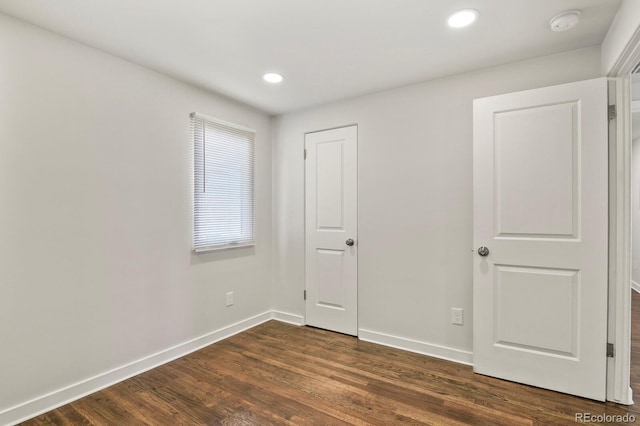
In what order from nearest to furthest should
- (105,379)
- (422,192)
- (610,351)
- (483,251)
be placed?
(610,351) < (105,379) < (483,251) < (422,192)

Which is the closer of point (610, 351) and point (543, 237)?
point (610, 351)

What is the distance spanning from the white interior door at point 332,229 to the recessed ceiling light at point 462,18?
4.50 feet

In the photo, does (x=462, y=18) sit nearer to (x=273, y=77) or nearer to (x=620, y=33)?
(x=620, y=33)

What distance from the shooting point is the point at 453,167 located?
272 cm

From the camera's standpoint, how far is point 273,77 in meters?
2.74

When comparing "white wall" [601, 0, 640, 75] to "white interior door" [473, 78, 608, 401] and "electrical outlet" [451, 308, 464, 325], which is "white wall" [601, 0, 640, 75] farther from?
"electrical outlet" [451, 308, 464, 325]

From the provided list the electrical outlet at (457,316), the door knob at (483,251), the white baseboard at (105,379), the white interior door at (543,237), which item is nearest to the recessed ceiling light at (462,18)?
the white interior door at (543,237)

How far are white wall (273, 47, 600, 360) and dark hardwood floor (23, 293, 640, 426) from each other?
0.41m

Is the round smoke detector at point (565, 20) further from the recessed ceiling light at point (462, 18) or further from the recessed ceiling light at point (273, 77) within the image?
the recessed ceiling light at point (273, 77)

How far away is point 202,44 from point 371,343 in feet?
9.49

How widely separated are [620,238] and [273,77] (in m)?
2.75

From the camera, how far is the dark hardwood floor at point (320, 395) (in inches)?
76.5

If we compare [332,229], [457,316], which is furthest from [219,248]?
[457,316]

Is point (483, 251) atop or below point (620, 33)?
below
